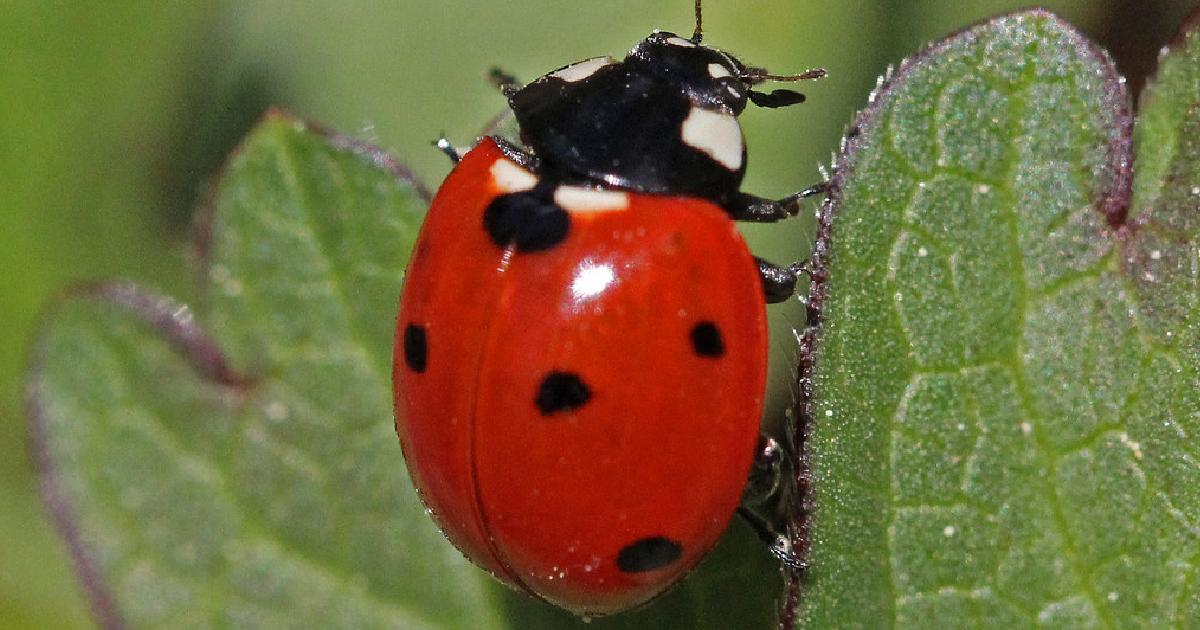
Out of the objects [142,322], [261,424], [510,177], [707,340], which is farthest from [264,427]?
[707,340]

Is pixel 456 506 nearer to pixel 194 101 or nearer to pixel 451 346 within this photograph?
pixel 451 346

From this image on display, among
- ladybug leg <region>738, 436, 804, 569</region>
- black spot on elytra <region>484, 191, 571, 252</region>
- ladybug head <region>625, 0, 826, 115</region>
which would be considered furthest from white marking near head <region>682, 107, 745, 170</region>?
ladybug leg <region>738, 436, 804, 569</region>

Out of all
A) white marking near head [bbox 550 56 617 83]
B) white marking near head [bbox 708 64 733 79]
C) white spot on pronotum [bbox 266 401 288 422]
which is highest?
white marking near head [bbox 550 56 617 83]

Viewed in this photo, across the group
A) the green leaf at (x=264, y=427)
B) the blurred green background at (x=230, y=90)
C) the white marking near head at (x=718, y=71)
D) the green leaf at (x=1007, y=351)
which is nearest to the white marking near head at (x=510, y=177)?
the green leaf at (x=264, y=427)

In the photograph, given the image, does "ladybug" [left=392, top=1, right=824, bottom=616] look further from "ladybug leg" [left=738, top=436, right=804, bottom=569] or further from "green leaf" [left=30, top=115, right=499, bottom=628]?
"green leaf" [left=30, top=115, right=499, bottom=628]

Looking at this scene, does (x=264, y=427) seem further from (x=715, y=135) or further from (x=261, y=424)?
(x=715, y=135)

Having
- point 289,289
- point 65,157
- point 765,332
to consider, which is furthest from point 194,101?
point 765,332
